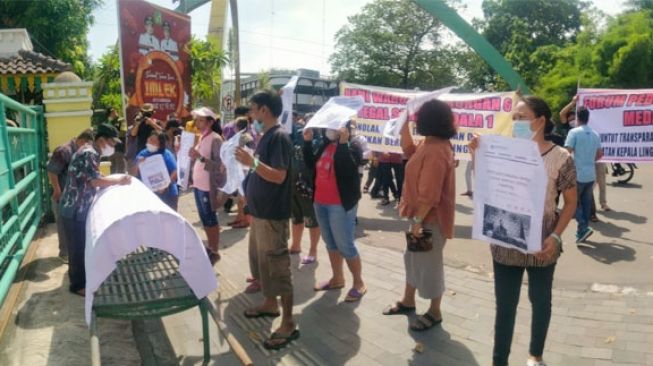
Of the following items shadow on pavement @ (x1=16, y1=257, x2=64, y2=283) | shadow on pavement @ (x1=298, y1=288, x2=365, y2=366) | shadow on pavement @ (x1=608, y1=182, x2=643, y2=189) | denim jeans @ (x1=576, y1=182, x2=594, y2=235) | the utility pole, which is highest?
the utility pole

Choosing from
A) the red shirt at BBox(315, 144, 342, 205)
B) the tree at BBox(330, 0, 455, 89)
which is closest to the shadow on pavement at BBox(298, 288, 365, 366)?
the red shirt at BBox(315, 144, 342, 205)

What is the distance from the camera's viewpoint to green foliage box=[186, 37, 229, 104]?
15695 millimetres

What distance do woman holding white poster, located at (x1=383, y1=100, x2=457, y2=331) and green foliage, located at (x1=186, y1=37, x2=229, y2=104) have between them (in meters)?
12.8

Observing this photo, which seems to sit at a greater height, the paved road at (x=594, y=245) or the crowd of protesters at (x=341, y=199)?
the crowd of protesters at (x=341, y=199)

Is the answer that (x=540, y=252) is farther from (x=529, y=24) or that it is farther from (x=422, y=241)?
(x=529, y=24)

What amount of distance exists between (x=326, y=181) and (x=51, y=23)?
Answer: 19.8 metres

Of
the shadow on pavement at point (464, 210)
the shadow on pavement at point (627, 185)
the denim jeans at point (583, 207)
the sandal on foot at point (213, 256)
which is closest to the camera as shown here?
the sandal on foot at point (213, 256)

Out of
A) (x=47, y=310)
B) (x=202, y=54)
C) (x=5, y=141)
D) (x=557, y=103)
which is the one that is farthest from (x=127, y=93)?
(x=557, y=103)

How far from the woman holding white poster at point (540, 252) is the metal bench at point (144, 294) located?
1.89 meters

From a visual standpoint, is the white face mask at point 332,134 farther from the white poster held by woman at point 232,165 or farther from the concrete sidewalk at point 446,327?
the concrete sidewalk at point 446,327

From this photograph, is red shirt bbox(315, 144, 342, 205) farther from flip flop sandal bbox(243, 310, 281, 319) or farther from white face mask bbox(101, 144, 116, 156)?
white face mask bbox(101, 144, 116, 156)

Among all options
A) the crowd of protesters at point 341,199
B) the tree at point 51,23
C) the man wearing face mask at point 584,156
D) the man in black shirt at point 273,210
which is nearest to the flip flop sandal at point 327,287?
the crowd of protesters at point 341,199

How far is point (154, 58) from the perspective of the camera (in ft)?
42.3

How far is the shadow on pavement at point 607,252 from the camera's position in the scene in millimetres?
5781
